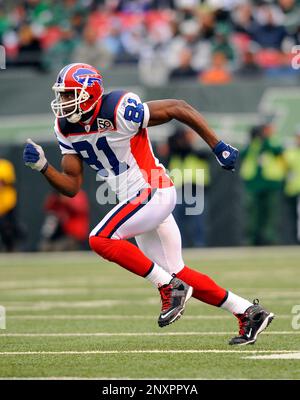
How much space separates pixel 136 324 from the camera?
7.24 meters

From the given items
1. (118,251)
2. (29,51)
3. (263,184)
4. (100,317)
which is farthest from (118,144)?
(29,51)

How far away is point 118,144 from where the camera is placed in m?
6.05

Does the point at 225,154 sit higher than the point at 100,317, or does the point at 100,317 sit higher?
the point at 225,154

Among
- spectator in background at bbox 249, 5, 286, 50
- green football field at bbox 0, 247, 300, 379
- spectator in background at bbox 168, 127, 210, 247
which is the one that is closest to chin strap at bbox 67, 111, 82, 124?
green football field at bbox 0, 247, 300, 379

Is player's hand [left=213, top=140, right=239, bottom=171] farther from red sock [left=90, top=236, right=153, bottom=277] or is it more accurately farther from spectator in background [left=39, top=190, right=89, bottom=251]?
spectator in background [left=39, top=190, right=89, bottom=251]

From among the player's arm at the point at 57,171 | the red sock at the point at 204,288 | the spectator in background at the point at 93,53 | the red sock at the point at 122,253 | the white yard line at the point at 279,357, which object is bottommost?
the white yard line at the point at 279,357

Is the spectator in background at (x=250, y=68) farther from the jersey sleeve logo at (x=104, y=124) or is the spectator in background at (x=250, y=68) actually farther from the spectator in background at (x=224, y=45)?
the jersey sleeve logo at (x=104, y=124)

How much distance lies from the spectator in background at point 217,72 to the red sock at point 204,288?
9.49 metres

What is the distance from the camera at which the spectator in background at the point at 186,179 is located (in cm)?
1429

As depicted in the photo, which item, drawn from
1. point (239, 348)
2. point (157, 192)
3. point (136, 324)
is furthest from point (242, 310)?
point (136, 324)

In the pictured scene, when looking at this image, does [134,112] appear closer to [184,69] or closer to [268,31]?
[184,69]

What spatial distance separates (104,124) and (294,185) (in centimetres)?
903

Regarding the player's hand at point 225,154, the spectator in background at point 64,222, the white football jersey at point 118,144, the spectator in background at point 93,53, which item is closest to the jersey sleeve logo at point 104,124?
the white football jersey at point 118,144

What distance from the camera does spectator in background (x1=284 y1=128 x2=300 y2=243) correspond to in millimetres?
14602
